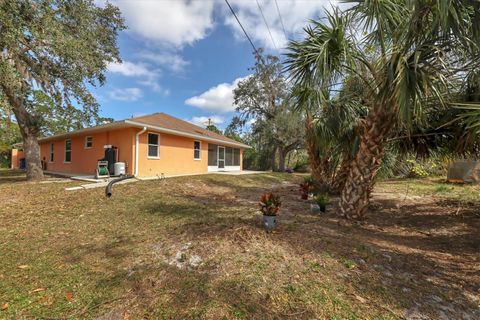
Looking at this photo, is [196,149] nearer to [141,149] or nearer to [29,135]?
[141,149]

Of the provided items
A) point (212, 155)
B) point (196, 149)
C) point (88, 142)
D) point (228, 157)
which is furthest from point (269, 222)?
point (228, 157)

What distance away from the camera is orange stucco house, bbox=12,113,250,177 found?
38.8 ft

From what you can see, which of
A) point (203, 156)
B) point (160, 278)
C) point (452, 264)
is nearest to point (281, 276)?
point (160, 278)

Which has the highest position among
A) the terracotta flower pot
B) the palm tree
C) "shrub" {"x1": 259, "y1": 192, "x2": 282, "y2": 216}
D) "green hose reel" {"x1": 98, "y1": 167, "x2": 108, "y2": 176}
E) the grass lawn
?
the palm tree

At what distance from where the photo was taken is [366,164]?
18.7ft

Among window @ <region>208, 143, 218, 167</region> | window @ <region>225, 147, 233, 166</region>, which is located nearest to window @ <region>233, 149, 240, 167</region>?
window @ <region>225, 147, 233, 166</region>

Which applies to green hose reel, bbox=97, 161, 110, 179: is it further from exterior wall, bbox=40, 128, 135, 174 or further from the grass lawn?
the grass lawn

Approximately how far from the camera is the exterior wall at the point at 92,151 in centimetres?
1183

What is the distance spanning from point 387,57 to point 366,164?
228 centimetres

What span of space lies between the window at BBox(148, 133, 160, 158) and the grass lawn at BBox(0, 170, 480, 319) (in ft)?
21.6

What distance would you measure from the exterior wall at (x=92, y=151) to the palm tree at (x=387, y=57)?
30.4ft

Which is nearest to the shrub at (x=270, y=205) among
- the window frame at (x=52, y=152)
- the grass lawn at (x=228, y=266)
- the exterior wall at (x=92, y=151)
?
the grass lawn at (x=228, y=266)

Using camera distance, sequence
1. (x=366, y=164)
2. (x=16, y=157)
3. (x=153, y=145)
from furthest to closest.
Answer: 1. (x=16, y=157)
2. (x=153, y=145)
3. (x=366, y=164)

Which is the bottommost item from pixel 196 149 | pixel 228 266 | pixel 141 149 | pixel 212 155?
pixel 228 266
